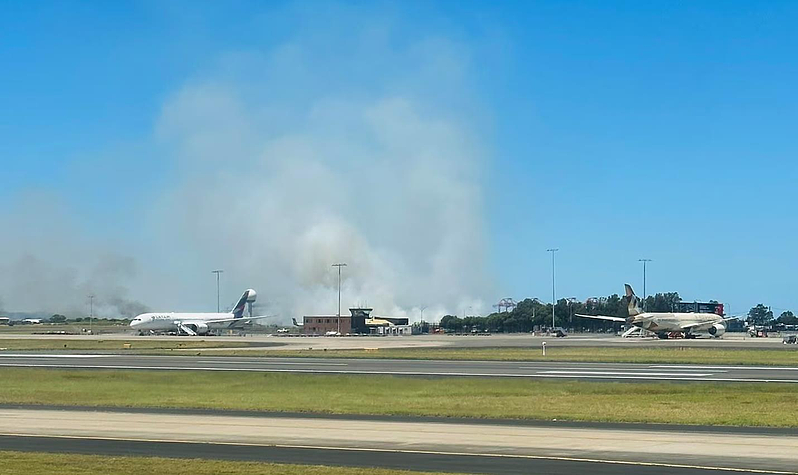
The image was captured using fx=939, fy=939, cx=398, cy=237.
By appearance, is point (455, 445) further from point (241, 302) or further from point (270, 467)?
point (241, 302)

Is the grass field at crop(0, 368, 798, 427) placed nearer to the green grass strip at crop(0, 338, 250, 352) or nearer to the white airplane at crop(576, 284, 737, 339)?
the green grass strip at crop(0, 338, 250, 352)

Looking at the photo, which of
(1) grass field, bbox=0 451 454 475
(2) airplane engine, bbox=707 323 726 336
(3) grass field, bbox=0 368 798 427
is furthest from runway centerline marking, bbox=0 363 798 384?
(2) airplane engine, bbox=707 323 726 336

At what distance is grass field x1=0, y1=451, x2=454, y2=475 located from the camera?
22594 millimetres

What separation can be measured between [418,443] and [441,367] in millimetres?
38131

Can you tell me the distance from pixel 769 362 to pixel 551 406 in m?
40.4

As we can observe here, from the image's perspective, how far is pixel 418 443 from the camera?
91.2 ft

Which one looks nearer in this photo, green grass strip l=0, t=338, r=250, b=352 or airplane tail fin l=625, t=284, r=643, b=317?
green grass strip l=0, t=338, r=250, b=352

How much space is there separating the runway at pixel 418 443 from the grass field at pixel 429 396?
11.9 ft

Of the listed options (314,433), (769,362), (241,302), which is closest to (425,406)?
(314,433)

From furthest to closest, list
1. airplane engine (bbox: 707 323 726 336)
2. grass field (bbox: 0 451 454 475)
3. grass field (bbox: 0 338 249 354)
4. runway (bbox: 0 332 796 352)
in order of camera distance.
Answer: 1. airplane engine (bbox: 707 323 726 336)
2. runway (bbox: 0 332 796 352)
3. grass field (bbox: 0 338 249 354)
4. grass field (bbox: 0 451 454 475)

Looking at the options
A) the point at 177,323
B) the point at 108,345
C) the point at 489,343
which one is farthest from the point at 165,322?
the point at 489,343

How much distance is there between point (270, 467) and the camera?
925 inches

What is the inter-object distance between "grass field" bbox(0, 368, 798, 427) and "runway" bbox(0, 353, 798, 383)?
16.1 ft

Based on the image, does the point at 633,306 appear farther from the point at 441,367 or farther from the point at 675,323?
the point at 441,367
